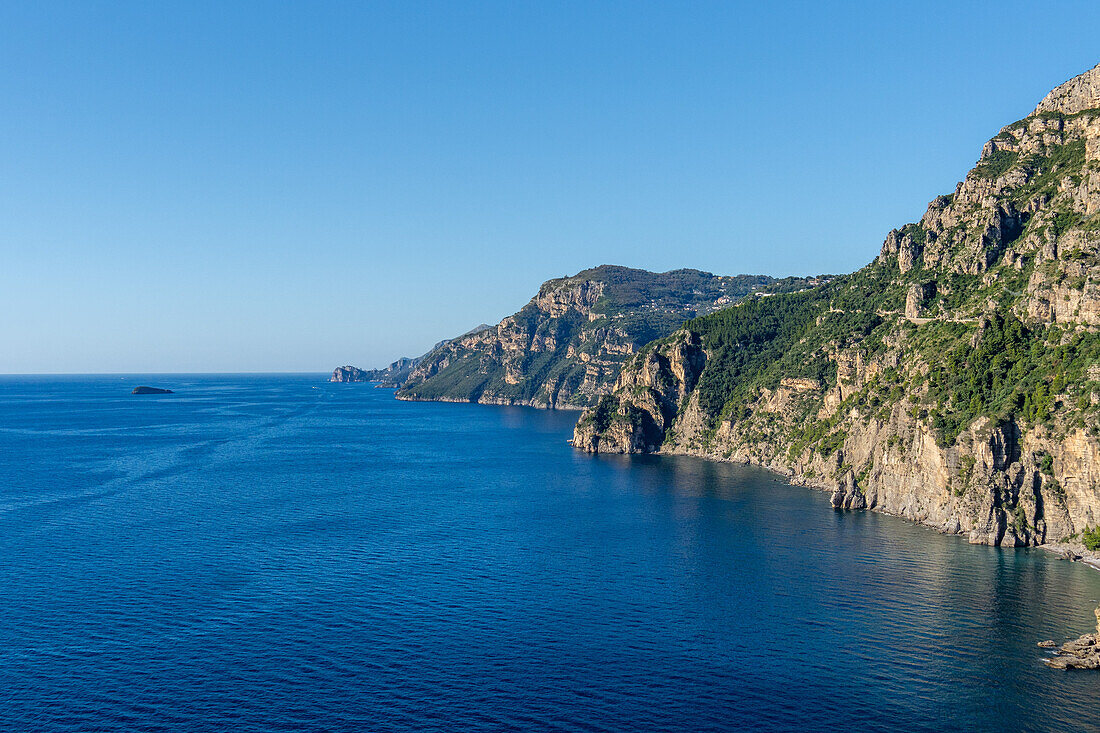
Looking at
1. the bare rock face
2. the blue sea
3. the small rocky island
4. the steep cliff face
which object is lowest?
the blue sea

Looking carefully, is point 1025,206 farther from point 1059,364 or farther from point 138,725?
point 138,725

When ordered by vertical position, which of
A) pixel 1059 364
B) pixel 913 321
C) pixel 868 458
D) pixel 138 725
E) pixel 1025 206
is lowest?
pixel 138 725

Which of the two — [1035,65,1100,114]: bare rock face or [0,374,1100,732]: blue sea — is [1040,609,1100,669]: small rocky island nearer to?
[0,374,1100,732]: blue sea

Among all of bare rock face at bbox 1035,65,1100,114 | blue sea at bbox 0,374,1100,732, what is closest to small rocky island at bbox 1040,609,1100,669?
blue sea at bbox 0,374,1100,732

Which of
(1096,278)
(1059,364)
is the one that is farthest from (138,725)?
(1096,278)

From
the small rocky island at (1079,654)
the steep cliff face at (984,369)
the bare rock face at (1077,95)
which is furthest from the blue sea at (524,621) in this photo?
the bare rock face at (1077,95)

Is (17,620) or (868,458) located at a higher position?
(868,458)

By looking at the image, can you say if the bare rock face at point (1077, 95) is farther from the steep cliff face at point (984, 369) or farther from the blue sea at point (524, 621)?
the blue sea at point (524, 621)
